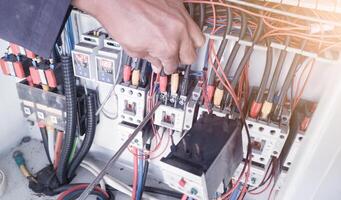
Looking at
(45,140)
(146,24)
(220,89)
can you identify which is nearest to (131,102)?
(220,89)

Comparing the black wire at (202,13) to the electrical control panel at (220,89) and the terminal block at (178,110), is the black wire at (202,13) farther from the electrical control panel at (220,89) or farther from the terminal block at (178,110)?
the terminal block at (178,110)

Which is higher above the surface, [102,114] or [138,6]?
[138,6]

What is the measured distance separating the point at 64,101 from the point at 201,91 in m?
0.68

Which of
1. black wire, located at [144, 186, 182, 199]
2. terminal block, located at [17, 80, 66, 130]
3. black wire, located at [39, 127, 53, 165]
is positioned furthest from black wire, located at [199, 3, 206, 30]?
black wire, located at [39, 127, 53, 165]

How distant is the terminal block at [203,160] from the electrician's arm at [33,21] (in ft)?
1.23

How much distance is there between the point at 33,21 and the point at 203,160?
481mm

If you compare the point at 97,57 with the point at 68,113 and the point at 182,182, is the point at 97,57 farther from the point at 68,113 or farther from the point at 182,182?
the point at 182,182

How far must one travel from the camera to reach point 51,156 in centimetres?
162

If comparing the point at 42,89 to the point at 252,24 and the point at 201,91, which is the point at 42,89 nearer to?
the point at 201,91

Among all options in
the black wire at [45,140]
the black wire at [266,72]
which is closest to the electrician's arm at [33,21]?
the black wire at [266,72]

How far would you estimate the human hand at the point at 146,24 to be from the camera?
1.83 feet

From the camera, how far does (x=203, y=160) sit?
2.30ft

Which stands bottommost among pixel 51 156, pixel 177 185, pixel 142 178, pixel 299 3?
pixel 51 156

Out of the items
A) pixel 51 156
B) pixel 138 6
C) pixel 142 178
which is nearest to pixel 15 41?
pixel 138 6
